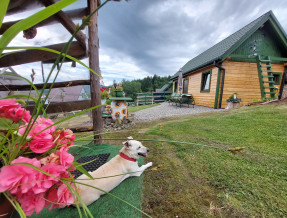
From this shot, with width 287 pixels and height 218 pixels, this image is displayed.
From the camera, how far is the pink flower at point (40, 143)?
0.54 metres

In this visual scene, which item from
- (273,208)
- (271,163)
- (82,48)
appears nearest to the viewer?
(273,208)

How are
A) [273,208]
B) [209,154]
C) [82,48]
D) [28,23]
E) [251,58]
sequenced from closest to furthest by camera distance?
[28,23] < [273,208] < [209,154] < [82,48] < [251,58]

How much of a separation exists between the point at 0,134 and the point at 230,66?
930 cm

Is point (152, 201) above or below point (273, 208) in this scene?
below

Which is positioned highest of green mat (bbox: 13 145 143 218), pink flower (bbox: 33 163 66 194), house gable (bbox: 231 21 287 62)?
house gable (bbox: 231 21 287 62)

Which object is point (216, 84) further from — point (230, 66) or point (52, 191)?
point (52, 191)

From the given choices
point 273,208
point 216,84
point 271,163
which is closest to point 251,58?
point 216,84

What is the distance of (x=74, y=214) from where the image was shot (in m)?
1.11

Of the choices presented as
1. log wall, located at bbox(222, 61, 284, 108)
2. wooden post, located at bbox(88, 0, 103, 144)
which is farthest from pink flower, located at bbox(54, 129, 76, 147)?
log wall, located at bbox(222, 61, 284, 108)

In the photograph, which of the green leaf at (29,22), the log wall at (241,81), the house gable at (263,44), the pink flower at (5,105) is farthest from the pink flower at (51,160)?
the house gable at (263,44)

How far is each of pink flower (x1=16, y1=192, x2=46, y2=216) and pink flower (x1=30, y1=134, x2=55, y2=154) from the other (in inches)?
6.8

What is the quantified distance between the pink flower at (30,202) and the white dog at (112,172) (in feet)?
2.00

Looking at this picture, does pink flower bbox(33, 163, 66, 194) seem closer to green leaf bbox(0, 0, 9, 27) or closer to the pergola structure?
green leaf bbox(0, 0, 9, 27)

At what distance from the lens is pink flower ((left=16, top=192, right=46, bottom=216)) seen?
486 mm
